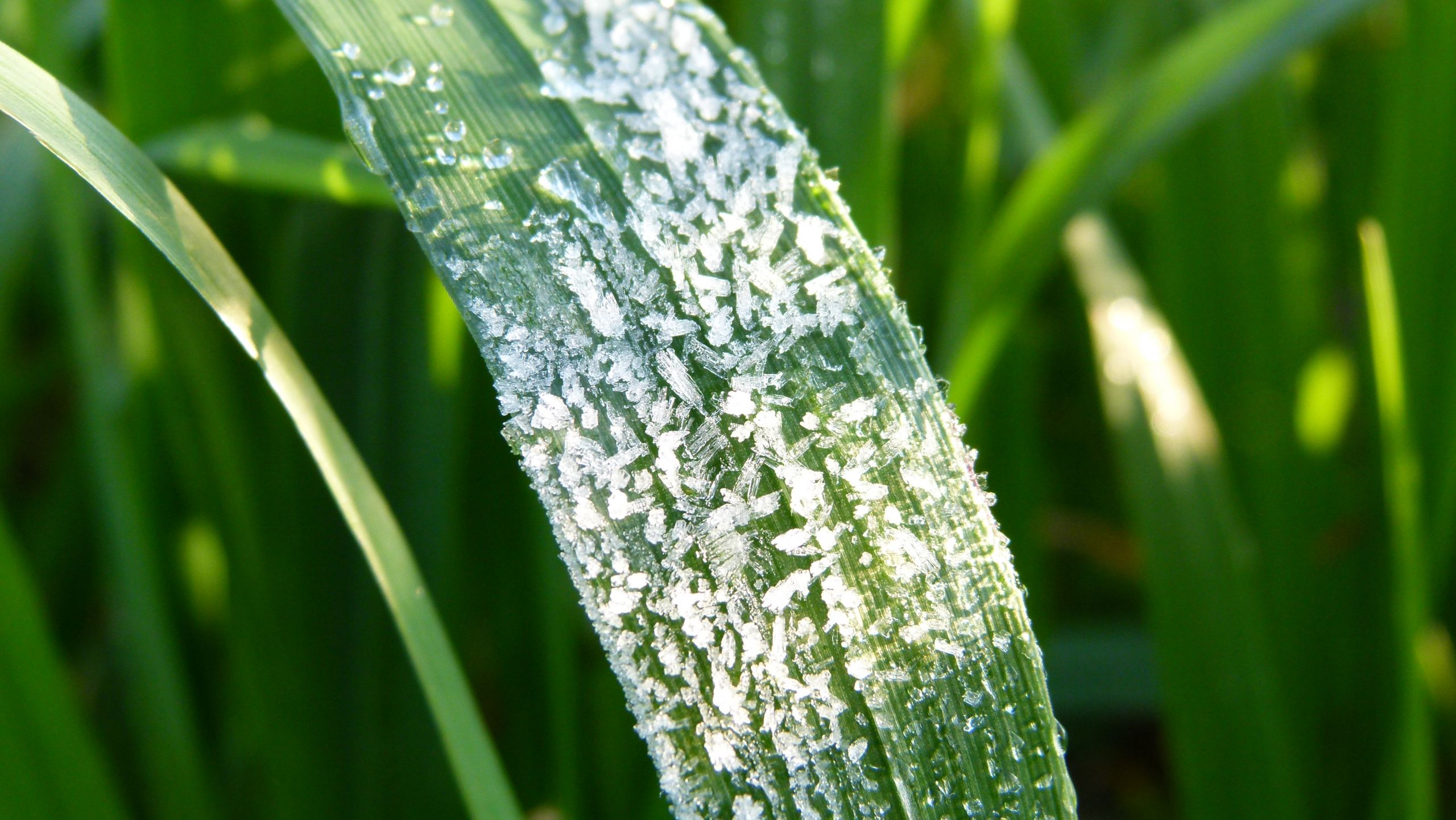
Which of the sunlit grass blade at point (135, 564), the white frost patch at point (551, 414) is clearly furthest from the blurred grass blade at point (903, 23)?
the sunlit grass blade at point (135, 564)

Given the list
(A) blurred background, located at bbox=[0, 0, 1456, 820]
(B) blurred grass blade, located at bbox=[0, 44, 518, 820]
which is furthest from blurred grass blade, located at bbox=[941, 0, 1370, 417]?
(B) blurred grass blade, located at bbox=[0, 44, 518, 820]

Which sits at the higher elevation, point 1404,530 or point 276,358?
point 276,358

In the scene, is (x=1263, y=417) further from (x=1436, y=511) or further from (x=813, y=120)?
(x=813, y=120)

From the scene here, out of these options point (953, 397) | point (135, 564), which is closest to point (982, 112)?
point (953, 397)

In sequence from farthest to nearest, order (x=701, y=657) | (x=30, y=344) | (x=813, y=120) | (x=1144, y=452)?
(x=30, y=344) → (x=1144, y=452) → (x=813, y=120) → (x=701, y=657)

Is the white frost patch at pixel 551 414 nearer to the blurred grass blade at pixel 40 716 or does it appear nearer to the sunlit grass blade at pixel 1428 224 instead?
the blurred grass blade at pixel 40 716

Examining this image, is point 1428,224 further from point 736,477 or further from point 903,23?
point 736,477

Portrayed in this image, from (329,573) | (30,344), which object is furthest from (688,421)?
(30,344)

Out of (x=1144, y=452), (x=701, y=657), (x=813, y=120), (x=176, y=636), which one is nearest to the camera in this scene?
(x=701, y=657)
